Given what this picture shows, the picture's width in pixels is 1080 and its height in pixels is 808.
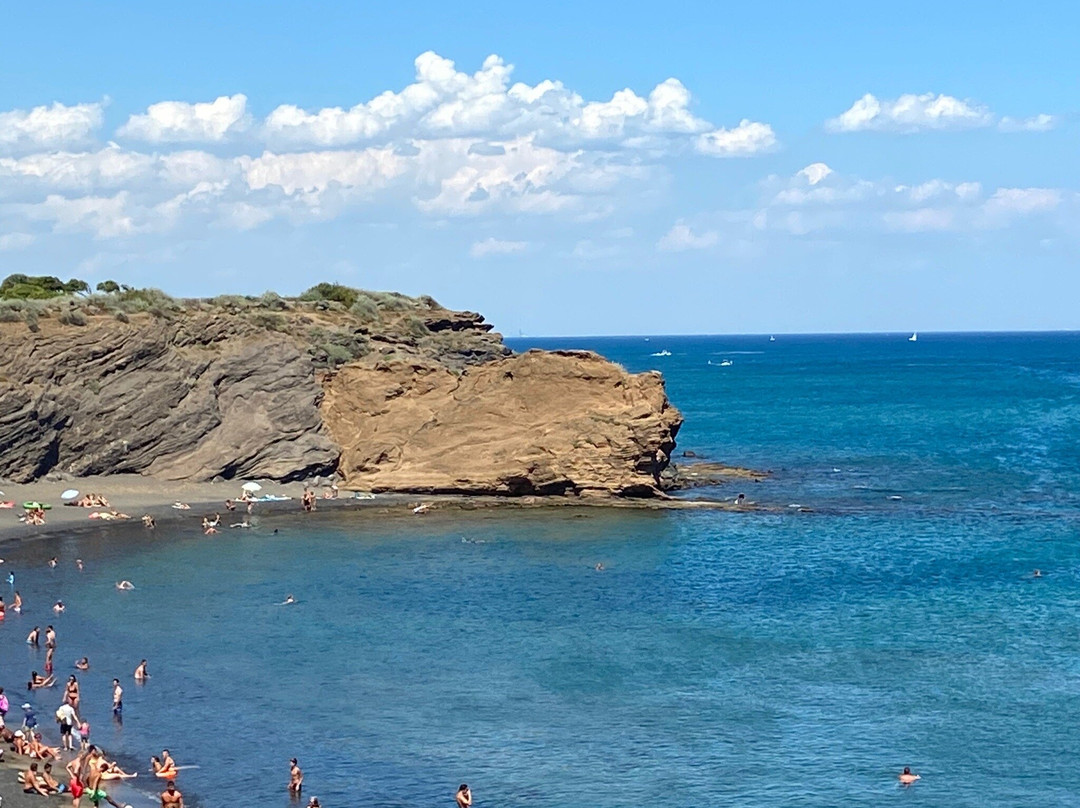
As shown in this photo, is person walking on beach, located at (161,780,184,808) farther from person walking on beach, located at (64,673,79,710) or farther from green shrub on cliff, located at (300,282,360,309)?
green shrub on cliff, located at (300,282,360,309)

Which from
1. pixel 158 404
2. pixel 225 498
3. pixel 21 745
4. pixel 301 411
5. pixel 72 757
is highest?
pixel 158 404

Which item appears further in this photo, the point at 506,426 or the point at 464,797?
the point at 506,426

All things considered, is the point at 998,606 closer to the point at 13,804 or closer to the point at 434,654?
the point at 434,654

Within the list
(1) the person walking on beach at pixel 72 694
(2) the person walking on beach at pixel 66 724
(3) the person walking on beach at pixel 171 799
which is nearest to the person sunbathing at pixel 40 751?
(2) the person walking on beach at pixel 66 724

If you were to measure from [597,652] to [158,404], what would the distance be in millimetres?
35920

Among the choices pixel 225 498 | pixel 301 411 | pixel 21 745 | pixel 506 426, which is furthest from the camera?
pixel 301 411

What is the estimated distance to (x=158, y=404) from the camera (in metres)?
67.0

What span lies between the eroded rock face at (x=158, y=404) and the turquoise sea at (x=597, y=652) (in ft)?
26.9

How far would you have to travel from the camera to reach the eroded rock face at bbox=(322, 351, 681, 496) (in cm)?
6347

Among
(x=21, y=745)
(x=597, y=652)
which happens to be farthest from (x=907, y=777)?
(x=21, y=745)

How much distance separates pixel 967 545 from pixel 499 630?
22195mm

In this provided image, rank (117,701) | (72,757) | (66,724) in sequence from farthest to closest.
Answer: (117,701) → (66,724) → (72,757)

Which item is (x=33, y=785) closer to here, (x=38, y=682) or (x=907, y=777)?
(x=38, y=682)

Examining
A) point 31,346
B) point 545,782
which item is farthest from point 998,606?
point 31,346
